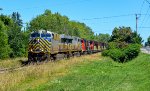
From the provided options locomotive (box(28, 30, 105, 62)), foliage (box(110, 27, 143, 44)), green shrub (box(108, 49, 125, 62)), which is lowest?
green shrub (box(108, 49, 125, 62))

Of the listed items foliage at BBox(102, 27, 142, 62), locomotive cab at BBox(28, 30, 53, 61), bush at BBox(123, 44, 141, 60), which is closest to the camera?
locomotive cab at BBox(28, 30, 53, 61)

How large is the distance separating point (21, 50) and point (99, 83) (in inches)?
1551

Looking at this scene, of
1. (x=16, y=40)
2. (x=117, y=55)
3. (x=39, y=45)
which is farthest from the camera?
(x=117, y=55)

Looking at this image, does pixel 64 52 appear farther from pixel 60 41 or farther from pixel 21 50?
pixel 21 50

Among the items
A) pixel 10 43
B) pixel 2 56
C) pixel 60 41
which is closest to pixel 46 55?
pixel 60 41

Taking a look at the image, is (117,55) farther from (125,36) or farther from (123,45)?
(125,36)

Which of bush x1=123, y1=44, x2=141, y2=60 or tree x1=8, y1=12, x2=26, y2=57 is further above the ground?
tree x1=8, y1=12, x2=26, y2=57

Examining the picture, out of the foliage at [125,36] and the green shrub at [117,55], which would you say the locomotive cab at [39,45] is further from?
the foliage at [125,36]

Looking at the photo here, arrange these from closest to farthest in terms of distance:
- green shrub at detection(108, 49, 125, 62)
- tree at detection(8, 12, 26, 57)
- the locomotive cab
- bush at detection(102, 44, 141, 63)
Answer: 1. the locomotive cab
2. tree at detection(8, 12, 26, 57)
3. green shrub at detection(108, 49, 125, 62)
4. bush at detection(102, 44, 141, 63)

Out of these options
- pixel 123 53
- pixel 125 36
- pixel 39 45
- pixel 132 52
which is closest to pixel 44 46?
pixel 39 45

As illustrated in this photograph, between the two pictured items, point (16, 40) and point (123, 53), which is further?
point (123, 53)

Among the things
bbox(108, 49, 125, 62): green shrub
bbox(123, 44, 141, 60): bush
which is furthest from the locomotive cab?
bbox(123, 44, 141, 60): bush

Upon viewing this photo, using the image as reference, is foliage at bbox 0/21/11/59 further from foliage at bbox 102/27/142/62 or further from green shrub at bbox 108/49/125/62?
green shrub at bbox 108/49/125/62

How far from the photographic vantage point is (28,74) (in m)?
24.3
